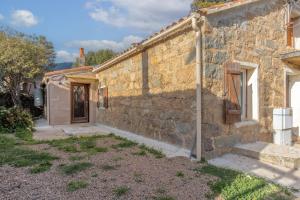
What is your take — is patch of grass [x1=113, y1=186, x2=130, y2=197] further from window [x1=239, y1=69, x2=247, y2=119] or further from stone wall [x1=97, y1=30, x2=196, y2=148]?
window [x1=239, y1=69, x2=247, y2=119]

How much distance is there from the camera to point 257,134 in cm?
696

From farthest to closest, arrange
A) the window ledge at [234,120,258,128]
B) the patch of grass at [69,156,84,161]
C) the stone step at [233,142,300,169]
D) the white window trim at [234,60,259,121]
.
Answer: the white window trim at [234,60,259,121] → the window ledge at [234,120,258,128] → the patch of grass at [69,156,84,161] → the stone step at [233,142,300,169]

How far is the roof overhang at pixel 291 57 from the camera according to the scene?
7361mm

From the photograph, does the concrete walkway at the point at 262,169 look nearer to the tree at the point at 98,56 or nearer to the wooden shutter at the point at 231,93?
the wooden shutter at the point at 231,93

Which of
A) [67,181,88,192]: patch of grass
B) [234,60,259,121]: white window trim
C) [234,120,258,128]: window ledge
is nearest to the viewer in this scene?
[67,181,88,192]: patch of grass

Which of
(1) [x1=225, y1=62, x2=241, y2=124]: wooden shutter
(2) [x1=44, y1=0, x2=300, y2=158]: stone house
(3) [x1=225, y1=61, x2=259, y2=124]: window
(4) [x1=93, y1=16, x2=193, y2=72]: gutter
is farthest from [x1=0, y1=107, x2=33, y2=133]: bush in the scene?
(3) [x1=225, y1=61, x2=259, y2=124]: window

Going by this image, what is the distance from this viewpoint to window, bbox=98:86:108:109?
12.4 metres

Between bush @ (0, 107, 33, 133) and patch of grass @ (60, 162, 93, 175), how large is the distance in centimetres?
659

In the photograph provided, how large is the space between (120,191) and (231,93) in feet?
12.5

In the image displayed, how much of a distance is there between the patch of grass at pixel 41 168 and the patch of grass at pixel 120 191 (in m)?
1.79

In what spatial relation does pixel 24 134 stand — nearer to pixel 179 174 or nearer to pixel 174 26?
pixel 174 26

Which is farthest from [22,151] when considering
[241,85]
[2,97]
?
[2,97]

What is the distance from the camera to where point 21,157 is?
563 centimetres

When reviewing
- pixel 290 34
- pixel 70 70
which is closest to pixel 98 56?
pixel 70 70
